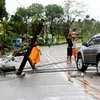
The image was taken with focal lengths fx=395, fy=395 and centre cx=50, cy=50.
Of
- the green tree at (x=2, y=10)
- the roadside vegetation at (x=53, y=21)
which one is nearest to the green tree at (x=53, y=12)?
the roadside vegetation at (x=53, y=21)

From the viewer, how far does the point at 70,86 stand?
12062mm

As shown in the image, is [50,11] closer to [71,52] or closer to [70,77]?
[71,52]

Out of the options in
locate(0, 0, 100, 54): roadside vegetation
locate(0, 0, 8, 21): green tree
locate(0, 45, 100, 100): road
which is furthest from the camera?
locate(0, 0, 100, 54): roadside vegetation

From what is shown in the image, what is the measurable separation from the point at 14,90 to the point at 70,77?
3.79 metres

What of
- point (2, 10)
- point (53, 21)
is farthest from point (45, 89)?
point (53, 21)

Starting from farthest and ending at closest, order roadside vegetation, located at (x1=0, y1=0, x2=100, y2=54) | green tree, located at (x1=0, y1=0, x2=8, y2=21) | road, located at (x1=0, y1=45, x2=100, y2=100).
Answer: roadside vegetation, located at (x1=0, y1=0, x2=100, y2=54) < green tree, located at (x1=0, y1=0, x2=8, y2=21) < road, located at (x1=0, y1=45, x2=100, y2=100)

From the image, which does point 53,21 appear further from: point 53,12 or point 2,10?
point 2,10

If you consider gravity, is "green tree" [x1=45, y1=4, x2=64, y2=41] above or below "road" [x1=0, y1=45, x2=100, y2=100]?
below

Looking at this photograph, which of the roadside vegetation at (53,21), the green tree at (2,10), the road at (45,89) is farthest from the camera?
the roadside vegetation at (53,21)

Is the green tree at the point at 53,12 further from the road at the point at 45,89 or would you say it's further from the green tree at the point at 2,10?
the road at the point at 45,89

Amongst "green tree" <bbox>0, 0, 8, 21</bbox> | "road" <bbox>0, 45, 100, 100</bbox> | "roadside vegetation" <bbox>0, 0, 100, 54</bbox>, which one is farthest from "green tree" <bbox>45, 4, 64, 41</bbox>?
"road" <bbox>0, 45, 100, 100</bbox>

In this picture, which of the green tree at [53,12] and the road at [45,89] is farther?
the green tree at [53,12]

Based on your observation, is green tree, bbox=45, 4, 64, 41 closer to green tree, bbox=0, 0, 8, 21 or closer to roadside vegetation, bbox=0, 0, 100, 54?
roadside vegetation, bbox=0, 0, 100, 54

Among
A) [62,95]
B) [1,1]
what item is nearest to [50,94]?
[62,95]
